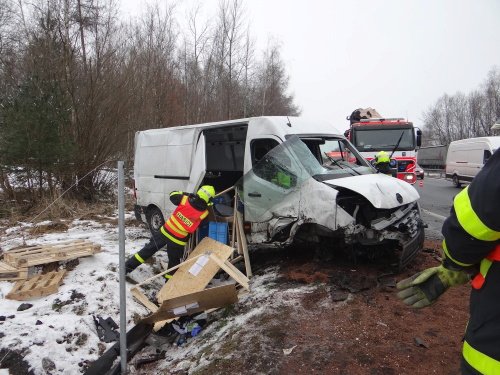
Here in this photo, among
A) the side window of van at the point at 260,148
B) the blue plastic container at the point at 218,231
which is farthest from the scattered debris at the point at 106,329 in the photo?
the side window of van at the point at 260,148

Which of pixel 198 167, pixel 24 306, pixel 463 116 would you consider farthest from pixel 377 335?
pixel 463 116

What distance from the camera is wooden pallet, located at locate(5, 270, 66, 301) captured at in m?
4.46

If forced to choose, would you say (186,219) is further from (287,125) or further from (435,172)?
(435,172)

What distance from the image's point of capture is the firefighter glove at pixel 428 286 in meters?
1.71

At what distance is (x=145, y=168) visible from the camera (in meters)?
7.68

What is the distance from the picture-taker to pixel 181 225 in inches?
204

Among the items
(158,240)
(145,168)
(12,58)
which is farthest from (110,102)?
(158,240)

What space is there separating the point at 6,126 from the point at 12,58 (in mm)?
3477

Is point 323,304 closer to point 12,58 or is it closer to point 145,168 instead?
point 145,168

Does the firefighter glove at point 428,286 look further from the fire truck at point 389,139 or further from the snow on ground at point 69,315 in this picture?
the fire truck at point 389,139

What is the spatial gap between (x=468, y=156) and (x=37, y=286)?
18.5 metres

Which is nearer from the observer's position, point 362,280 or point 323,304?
point 323,304

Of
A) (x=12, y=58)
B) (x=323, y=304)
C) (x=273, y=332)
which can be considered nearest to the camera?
(x=273, y=332)

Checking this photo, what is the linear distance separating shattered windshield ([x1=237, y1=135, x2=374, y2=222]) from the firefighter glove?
3.00 m
